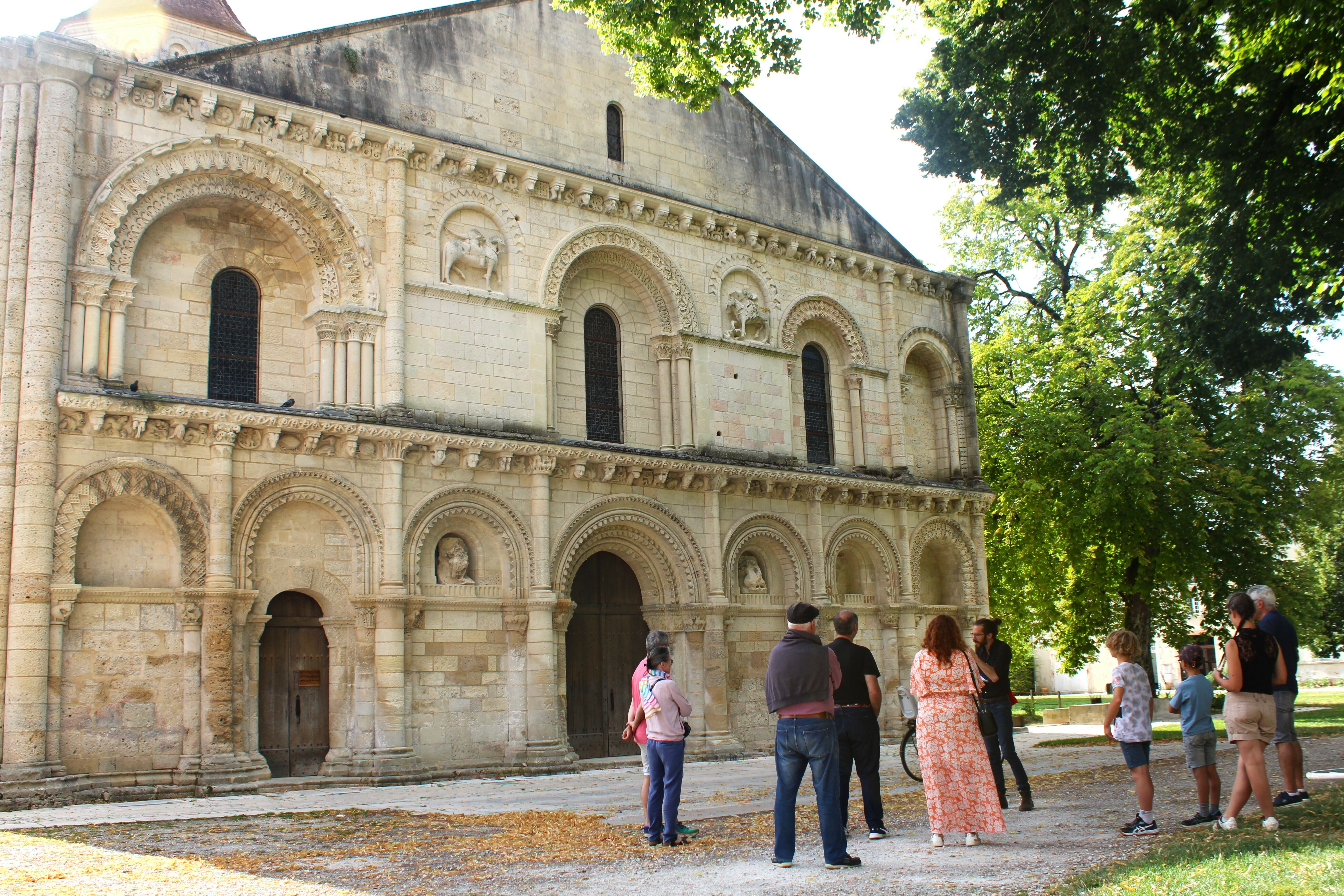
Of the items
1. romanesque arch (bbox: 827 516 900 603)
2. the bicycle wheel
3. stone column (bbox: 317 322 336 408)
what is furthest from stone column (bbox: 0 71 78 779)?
romanesque arch (bbox: 827 516 900 603)

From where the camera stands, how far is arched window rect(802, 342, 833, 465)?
25109mm

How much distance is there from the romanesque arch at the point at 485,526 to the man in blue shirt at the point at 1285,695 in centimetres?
1147

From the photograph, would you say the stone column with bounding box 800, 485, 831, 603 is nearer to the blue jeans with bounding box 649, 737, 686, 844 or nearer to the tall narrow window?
the tall narrow window

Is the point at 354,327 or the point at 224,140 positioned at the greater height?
the point at 224,140

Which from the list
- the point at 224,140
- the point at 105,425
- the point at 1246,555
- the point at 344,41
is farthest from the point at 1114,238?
the point at 105,425

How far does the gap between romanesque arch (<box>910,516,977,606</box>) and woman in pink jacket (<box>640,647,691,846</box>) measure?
646 inches

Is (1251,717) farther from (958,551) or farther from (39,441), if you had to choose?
(958,551)

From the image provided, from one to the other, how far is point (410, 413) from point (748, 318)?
7.91 metres

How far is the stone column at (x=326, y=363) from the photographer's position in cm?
1805

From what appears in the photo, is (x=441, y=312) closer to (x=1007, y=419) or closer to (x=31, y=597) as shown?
(x=31, y=597)

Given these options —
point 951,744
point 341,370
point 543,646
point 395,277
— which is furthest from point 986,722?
point 395,277

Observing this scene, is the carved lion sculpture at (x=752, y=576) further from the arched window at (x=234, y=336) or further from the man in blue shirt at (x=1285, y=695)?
the man in blue shirt at (x=1285, y=695)

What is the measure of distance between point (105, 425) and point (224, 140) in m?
4.69

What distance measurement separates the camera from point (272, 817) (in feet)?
42.4
